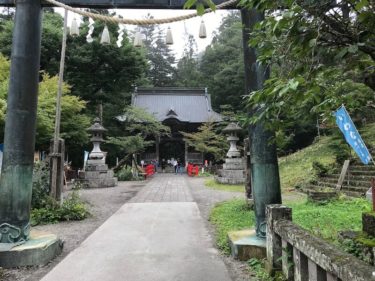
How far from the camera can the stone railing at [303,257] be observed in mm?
1986

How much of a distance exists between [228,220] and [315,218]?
1.77m

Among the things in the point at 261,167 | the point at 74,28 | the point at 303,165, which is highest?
the point at 74,28

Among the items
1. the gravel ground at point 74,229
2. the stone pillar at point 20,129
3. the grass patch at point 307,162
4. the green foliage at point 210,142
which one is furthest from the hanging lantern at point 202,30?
the green foliage at point 210,142

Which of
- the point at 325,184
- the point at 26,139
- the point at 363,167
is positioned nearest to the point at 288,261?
the point at 26,139

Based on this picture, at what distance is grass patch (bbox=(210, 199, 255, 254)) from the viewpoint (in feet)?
18.6

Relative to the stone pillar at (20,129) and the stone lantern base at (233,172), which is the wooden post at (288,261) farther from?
the stone lantern base at (233,172)

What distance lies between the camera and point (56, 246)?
498cm

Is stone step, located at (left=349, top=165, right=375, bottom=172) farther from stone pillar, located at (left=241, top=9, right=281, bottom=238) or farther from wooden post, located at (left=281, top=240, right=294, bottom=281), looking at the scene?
wooden post, located at (left=281, top=240, right=294, bottom=281)

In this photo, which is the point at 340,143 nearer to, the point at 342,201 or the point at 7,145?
the point at 342,201

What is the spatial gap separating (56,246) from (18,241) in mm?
617

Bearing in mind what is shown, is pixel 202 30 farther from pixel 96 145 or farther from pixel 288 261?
pixel 96 145

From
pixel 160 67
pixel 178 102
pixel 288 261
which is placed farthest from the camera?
pixel 160 67

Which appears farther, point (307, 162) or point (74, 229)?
point (307, 162)

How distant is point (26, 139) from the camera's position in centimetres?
462
